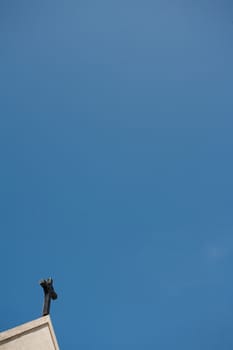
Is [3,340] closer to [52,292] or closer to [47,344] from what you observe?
[47,344]

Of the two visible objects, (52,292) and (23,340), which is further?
(52,292)

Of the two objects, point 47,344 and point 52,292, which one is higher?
point 52,292

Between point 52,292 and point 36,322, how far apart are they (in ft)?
5.29

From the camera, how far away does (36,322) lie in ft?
37.0

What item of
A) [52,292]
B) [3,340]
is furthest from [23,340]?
[52,292]

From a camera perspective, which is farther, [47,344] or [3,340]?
[47,344]

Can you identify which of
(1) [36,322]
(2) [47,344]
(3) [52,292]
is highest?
(3) [52,292]

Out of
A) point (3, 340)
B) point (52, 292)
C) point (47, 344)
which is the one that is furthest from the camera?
point (52, 292)

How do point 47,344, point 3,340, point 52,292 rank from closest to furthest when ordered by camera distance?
point 3,340 < point 47,344 < point 52,292

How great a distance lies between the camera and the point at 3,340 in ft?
32.8

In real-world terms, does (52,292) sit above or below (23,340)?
above

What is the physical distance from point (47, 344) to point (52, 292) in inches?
85.7

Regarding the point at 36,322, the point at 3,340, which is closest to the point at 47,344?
the point at 36,322

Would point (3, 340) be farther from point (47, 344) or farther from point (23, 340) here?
point (47, 344)
